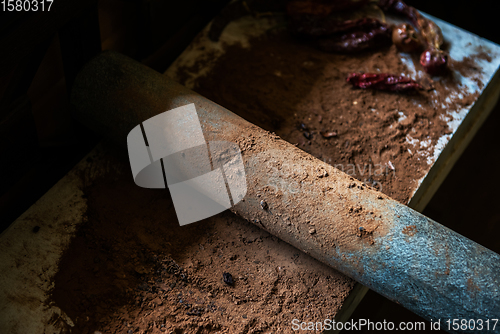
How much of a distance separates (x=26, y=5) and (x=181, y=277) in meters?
1.86

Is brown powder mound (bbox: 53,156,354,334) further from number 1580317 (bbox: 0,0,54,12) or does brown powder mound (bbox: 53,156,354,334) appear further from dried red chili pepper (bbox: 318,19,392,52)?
dried red chili pepper (bbox: 318,19,392,52)

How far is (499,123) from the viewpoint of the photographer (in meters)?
4.73

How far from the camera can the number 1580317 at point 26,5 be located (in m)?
2.21

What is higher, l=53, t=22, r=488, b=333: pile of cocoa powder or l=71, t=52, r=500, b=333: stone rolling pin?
l=71, t=52, r=500, b=333: stone rolling pin

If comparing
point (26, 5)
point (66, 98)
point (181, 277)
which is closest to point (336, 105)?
point (181, 277)

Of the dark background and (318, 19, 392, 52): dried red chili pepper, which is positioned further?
A: (318, 19, 392, 52): dried red chili pepper

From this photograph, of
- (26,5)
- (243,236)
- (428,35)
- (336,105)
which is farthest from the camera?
(428,35)

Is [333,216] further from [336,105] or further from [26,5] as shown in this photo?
[26,5]

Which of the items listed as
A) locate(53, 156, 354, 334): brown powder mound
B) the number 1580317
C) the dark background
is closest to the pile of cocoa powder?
locate(53, 156, 354, 334): brown powder mound

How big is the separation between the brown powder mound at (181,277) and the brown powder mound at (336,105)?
90 centimetres

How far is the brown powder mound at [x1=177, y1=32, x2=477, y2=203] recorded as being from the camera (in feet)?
10.3

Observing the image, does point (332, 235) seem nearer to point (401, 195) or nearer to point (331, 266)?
point (331, 266)

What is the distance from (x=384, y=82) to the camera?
3561 mm

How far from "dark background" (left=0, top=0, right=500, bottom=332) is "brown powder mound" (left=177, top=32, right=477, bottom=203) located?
0.54m
